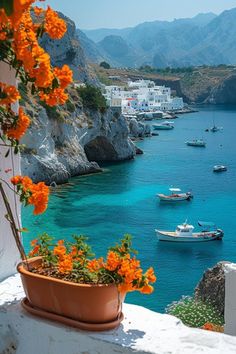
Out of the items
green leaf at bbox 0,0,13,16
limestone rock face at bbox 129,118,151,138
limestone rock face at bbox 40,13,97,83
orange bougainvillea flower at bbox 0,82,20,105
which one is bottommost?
limestone rock face at bbox 129,118,151,138

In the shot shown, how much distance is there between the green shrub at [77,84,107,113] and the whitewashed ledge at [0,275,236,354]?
4482 cm

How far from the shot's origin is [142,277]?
7.82 feet

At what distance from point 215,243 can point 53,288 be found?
2410cm

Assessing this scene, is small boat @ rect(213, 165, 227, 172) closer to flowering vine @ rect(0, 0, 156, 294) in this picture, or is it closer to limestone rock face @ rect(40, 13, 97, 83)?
limestone rock face @ rect(40, 13, 97, 83)

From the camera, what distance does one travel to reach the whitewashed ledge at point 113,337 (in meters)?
2.21

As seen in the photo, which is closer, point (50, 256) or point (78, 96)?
point (50, 256)

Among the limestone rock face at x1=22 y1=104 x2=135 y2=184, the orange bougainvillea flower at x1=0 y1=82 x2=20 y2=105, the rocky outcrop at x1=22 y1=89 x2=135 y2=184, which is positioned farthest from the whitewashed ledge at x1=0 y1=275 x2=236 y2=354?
the rocky outcrop at x1=22 y1=89 x2=135 y2=184

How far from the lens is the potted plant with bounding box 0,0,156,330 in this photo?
7.60ft

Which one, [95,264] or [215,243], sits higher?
[95,264]

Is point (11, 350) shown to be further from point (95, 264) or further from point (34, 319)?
point (95, 264)

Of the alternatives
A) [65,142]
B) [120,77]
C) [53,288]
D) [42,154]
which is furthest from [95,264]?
[120,77]

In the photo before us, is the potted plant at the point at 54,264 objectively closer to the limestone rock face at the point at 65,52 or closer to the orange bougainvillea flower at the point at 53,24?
the orange bougainvillea flower at the point at 53,24

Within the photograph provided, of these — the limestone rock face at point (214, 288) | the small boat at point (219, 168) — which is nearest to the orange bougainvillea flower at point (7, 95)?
the limestone rock face at point (214, 288)

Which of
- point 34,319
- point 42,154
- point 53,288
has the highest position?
point 53,288
